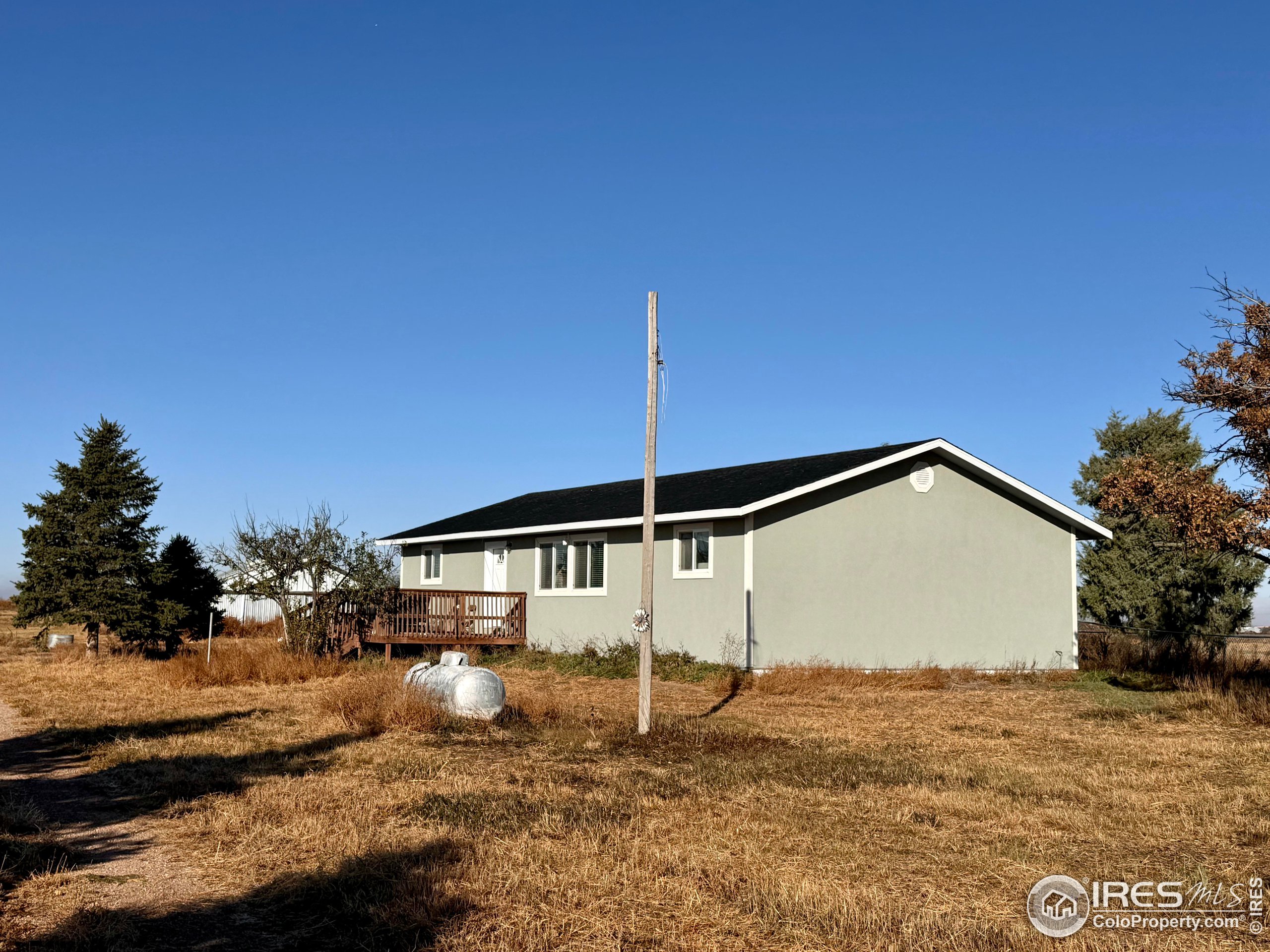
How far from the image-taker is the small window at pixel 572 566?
25.0m

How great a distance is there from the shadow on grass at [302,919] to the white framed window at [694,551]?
15.1 metres

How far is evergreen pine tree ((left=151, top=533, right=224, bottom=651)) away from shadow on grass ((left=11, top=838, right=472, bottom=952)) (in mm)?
19554

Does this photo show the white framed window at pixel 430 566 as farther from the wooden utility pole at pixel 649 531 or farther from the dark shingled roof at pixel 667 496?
the wooden utility pole at pixel 649 531

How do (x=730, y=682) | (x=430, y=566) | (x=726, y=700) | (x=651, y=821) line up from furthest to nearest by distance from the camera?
(x=430, y=566)
(x=730, y=682)
(x=726, y=700)
(x=651, y=821)

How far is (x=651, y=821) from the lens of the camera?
8141 millimetres

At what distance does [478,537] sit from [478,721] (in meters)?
15.3

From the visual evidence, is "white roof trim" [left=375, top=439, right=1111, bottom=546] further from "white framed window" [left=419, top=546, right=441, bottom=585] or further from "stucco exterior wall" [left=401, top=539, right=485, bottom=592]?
"white framed window" [left=419, top=546, right=441, bottom=585]

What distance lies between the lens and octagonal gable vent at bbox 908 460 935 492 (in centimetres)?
2270

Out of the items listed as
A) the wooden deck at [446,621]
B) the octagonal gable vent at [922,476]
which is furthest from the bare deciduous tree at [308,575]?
the octagonal gable vent at [922,476]

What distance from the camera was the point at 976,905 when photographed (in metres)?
6.13

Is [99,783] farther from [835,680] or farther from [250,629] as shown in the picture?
[250,629]

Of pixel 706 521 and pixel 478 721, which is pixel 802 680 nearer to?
pixel 706 521

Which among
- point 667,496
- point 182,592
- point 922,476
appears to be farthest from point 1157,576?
point 182,592

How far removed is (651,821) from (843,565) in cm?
1432
